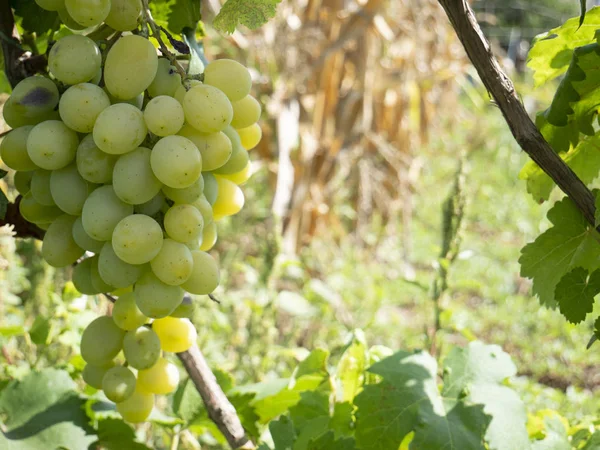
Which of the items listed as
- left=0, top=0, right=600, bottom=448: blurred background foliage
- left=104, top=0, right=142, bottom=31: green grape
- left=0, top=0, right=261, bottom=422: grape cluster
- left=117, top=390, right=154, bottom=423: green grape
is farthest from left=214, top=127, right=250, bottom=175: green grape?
left=0, top=0, right=600, bottom=448: blurred background foliage

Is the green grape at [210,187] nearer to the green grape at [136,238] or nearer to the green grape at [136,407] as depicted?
the green grape at [136,238]

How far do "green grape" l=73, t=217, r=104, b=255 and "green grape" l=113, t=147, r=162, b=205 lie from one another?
0.17ft

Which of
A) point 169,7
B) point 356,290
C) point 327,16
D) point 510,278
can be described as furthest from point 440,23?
point 169,7

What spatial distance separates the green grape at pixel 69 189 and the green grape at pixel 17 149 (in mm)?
27

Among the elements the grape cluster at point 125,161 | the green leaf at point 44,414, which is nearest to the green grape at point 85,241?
the grape cluster at point 125,161

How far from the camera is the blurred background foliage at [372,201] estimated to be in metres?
1.94

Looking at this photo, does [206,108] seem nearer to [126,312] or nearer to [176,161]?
[176,161]

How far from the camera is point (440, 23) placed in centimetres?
303

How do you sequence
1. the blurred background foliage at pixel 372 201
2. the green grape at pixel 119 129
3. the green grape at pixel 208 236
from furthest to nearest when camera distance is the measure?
1. the blurred background foliage at pixel 372 201
2. the green grape at pixel 208 236
3. the green grape at pixel 119 129

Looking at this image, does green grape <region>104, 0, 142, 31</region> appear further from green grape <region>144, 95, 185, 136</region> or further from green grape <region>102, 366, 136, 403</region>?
green grape <region>102, 366, 136, 403</region>

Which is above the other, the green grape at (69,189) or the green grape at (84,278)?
the green grape at (69,189)

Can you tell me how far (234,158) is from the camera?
1.61 ft

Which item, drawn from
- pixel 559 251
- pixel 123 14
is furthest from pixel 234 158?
pixel 559 251

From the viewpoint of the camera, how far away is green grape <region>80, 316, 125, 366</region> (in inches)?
19.4
